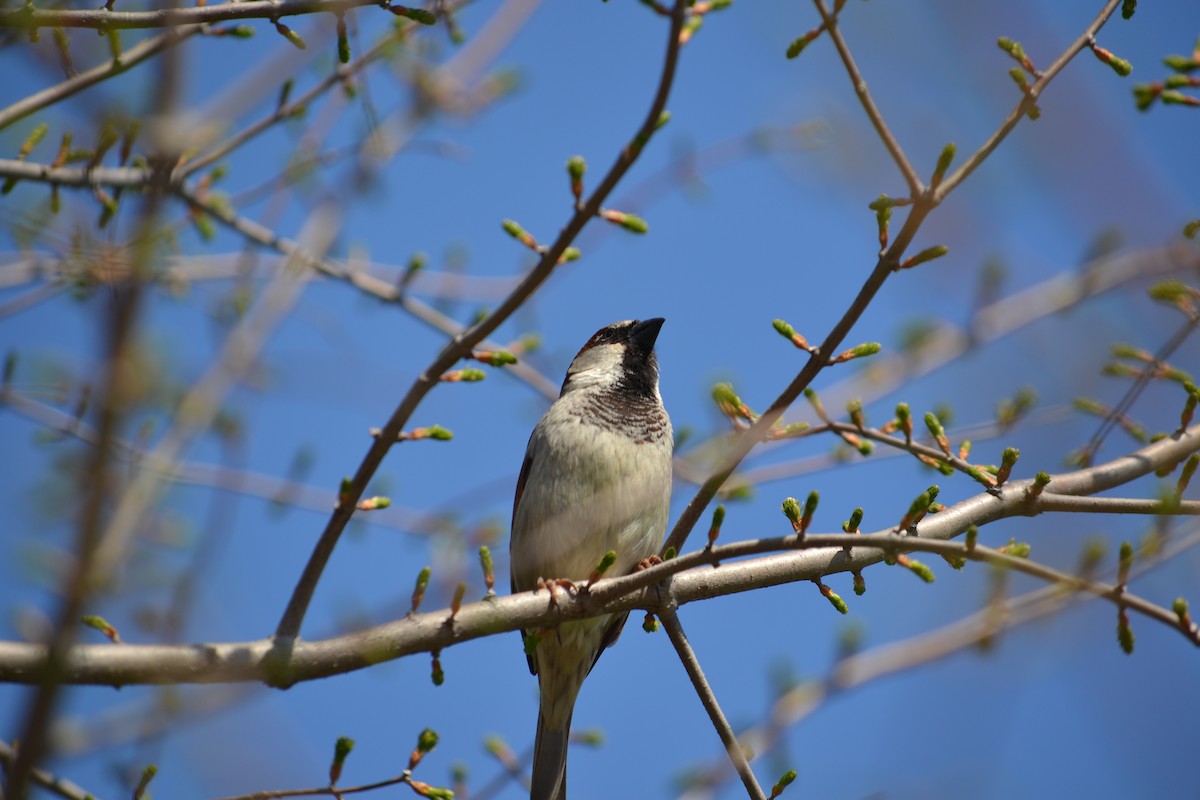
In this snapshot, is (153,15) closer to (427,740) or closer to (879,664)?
(427,740)

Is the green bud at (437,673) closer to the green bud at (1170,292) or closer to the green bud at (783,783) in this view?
the green bud at (783,783)

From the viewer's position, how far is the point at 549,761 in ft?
17.2

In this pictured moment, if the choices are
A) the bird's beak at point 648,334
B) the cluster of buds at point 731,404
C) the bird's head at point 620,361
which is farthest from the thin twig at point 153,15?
the bird's beak at point 648,334

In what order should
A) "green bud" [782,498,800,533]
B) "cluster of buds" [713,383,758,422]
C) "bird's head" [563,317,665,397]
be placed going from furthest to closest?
1. "bird's head" [563,317,665,397]
2. "cluster of buds" [713,383,758,422]
3. "green bud" [782,498,800,533]

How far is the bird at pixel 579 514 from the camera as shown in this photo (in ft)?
17.0

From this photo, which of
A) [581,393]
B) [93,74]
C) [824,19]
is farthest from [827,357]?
[93,74]

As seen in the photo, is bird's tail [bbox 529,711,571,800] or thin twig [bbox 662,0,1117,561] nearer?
thin twig [bbox 662,0,1117,561]

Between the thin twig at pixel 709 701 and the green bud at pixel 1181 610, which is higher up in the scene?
the thin twig at pixel 709 701

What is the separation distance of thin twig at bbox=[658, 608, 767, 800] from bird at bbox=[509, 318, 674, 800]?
989 mm

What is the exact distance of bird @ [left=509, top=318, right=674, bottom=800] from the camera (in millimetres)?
5176

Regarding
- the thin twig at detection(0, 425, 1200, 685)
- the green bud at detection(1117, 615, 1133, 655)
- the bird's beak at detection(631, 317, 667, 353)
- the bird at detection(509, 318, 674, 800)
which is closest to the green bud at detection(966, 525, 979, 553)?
the thin twig at detection(0, 425, 1200, 685)

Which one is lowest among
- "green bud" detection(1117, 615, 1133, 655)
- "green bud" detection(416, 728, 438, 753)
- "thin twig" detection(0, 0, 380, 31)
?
"green bud" detection(1117, 615, 1133, 655)

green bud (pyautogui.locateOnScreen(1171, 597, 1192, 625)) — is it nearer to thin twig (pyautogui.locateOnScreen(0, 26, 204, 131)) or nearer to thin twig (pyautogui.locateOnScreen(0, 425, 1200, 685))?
thin twig (pyautogui.locateOnScreen(0, 425, 1200, 685))

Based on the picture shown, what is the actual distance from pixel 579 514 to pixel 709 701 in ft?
4.88
